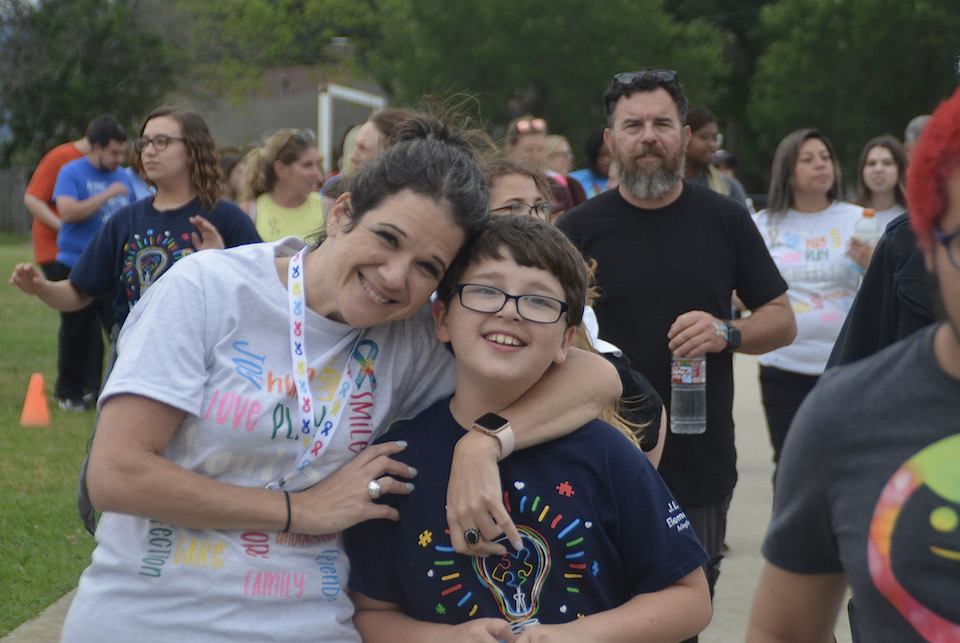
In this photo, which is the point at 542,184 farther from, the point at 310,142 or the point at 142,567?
the point at 310,142

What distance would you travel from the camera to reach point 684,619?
6.98 feet

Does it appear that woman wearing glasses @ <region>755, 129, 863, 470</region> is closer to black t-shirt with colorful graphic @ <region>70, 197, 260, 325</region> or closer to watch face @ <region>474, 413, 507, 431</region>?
black t-shirt with colorful graphic @ <region>70, 197, 260, 325</region>

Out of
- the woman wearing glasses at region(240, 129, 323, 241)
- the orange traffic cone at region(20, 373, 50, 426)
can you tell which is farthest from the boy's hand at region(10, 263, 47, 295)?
the orange traffic cone at region(20, 373, 50, 426)

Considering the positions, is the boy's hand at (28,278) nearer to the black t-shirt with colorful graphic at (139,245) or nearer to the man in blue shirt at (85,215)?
the black t-shirt with colorful graphic at (139,245)

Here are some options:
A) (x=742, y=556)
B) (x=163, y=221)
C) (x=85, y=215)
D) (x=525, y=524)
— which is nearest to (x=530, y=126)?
(x=163, y=221)

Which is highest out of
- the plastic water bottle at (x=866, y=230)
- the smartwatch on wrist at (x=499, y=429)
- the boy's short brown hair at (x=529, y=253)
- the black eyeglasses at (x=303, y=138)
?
the black eyeglasses at (x=303, y=138)

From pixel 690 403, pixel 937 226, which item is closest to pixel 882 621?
pixel 937 226

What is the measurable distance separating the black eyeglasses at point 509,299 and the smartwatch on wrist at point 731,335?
1646 mm

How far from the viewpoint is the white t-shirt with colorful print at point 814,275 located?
5.65 meters

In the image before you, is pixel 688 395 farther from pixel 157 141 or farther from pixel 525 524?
pixel 157 141

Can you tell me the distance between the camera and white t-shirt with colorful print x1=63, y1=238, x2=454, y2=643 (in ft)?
6.83

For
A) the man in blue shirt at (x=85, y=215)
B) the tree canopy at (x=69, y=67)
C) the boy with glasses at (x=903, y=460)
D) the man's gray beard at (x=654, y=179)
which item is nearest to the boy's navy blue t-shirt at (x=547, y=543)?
the boy with glasses at (x=903, y=460)

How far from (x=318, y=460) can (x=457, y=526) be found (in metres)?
0.33

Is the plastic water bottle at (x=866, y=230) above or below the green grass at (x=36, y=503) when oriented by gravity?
above
